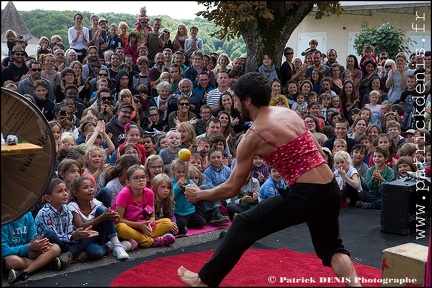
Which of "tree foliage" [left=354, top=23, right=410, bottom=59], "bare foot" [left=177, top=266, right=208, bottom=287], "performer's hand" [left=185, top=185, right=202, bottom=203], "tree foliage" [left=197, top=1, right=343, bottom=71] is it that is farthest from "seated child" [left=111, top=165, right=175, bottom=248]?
"tree foliage" [left=354, top=23, right=410, bottom=59]

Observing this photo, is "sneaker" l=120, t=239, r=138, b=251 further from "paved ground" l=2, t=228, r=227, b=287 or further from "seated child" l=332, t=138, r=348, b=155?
"seated child" l=332, t=138, r=348, b=155

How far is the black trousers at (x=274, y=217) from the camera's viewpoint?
159 inches

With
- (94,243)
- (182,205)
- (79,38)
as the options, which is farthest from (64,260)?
(79,38)

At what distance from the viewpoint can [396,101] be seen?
11.5 meters

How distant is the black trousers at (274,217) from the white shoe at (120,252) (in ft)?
4.77

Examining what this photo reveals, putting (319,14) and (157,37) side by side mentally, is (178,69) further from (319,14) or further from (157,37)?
(319,14)

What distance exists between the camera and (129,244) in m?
5.70

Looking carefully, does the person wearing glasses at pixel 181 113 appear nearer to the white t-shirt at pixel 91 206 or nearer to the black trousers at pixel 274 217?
the white t-shirt at pixel 91 206

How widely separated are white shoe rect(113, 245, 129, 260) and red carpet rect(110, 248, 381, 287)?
231 mm

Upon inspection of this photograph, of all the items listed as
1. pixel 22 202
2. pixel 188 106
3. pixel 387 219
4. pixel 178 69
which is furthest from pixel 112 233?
pixel 178 69

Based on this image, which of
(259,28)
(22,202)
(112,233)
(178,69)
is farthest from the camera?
(259,28)

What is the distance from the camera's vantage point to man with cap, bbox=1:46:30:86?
9719mm

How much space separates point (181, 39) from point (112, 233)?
8.21 metres

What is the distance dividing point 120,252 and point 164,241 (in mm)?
584
